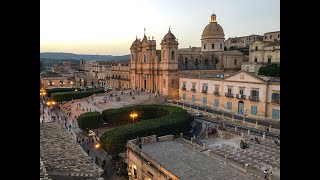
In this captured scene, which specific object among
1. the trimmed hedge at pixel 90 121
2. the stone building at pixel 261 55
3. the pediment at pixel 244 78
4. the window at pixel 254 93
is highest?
the stone building at pixel 261 55

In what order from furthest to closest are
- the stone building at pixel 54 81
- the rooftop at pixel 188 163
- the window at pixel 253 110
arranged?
1. the stone building at pixel 54 81
2. the window at pixel 253 110
3. the rooftop at pixel 188 163

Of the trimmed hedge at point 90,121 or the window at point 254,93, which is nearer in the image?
the trimmed hedge at point 90,121

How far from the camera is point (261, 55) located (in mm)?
59656

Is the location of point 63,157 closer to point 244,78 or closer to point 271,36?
point 244,78

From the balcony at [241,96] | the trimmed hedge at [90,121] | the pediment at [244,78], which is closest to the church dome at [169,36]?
the pediment at [244,78]

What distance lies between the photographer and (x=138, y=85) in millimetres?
61594

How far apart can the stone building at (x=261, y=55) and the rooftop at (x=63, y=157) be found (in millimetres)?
44534

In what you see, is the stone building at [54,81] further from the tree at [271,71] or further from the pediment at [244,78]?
the pediment at [244,78]

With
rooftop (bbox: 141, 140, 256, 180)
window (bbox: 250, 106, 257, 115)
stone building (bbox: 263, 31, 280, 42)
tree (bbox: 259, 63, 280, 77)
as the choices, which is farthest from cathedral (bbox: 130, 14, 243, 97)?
rooftop (bbox: 141, 140, 256, 180)

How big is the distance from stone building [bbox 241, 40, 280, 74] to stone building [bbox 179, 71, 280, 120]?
1744 cm

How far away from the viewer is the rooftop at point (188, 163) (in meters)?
15.2
